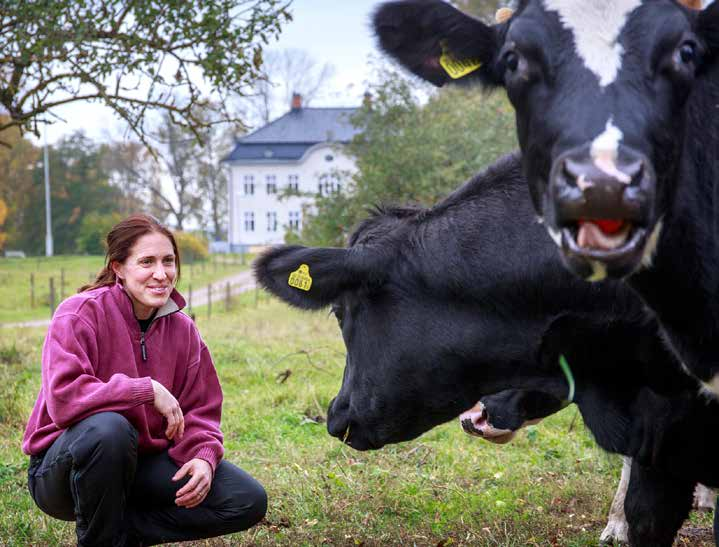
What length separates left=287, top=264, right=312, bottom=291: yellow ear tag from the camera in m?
4.23

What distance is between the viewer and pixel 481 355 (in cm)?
398

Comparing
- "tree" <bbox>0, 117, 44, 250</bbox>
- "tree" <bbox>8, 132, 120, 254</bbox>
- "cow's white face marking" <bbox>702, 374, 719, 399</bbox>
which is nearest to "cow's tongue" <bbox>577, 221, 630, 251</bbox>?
"cow's white face marking" <bbox>702, 374, 719, 399</bbox>

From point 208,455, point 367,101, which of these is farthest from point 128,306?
point 367,101

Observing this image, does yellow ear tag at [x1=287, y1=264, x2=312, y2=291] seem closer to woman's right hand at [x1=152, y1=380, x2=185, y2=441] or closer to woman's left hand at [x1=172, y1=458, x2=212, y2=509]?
woman's right hand at [x1=152, y1=380, x2=185, y2=441]

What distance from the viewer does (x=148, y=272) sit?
3867 millimetres

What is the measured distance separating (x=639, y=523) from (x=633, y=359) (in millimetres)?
793

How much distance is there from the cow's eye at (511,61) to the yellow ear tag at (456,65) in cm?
34

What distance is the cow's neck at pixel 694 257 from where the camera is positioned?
271 cm

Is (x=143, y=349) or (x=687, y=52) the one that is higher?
(x=687, y=52)

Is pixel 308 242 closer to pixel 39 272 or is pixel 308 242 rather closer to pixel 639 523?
pixel 639 523

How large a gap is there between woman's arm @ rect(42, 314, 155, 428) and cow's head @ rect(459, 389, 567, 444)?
1.81 meters

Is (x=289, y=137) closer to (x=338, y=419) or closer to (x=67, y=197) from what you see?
(x=67, y=197)

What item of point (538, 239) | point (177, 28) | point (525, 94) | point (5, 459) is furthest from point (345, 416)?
point (177, 28)

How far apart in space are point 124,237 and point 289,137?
5947cm
